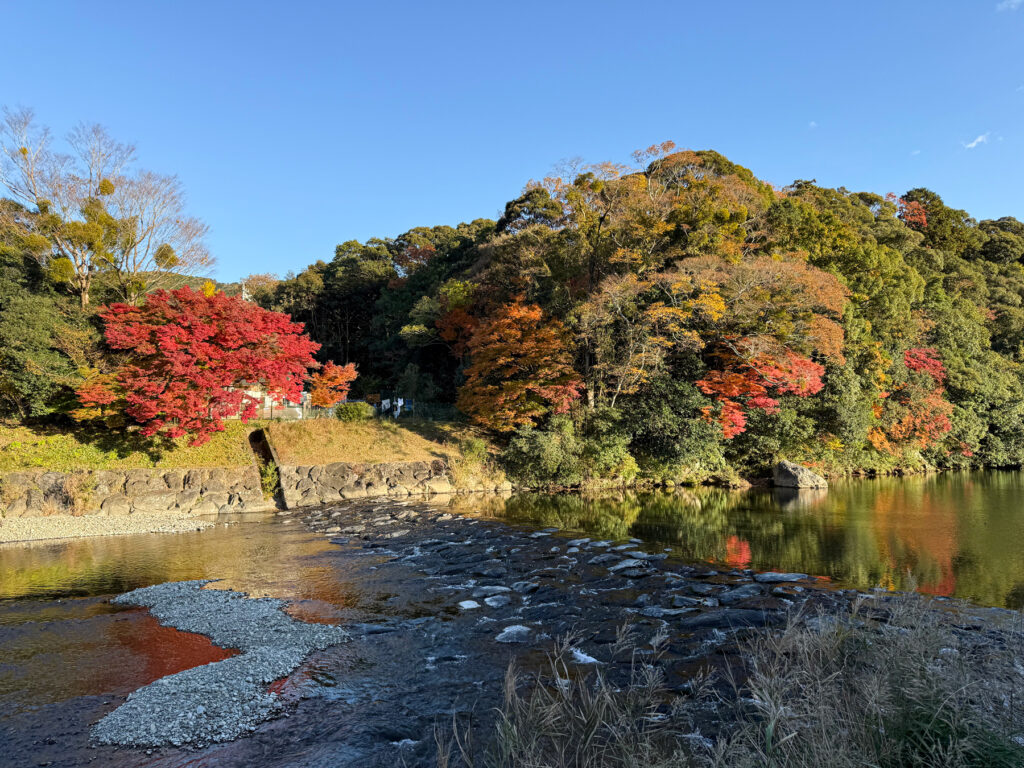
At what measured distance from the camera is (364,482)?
21.5m

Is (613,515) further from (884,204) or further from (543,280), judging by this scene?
(884,204)

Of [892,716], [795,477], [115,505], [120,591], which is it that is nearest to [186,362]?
[115,505]

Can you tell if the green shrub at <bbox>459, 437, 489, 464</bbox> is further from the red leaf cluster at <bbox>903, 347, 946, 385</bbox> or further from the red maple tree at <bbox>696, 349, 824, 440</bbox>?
the red leaf cluster at <bbox>903, 347, 946, 385</bbox>

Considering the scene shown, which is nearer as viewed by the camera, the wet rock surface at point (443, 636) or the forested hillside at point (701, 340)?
the wet rock surface at point (443, 636)

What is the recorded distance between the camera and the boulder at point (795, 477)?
77.6ft

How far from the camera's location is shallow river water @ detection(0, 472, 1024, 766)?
6.27 meters

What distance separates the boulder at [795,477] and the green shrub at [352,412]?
19064 mm

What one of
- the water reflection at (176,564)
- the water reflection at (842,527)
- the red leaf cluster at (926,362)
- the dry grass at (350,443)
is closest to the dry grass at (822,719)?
the water reflection at (842,527)

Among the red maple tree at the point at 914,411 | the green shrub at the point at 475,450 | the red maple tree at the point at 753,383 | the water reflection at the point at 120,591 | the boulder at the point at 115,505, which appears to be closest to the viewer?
the water reflection at the point at 120,591

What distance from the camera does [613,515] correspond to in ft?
56.5

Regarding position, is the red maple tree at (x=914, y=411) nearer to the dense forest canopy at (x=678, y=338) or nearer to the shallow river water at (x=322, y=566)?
the dense forest canopy at (x=678, y=338)

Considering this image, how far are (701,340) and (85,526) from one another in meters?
22.0

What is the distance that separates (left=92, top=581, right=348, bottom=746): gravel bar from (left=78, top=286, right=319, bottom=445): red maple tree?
1080 cm

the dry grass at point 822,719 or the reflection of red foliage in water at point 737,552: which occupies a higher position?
the dry grass at point 822,719
